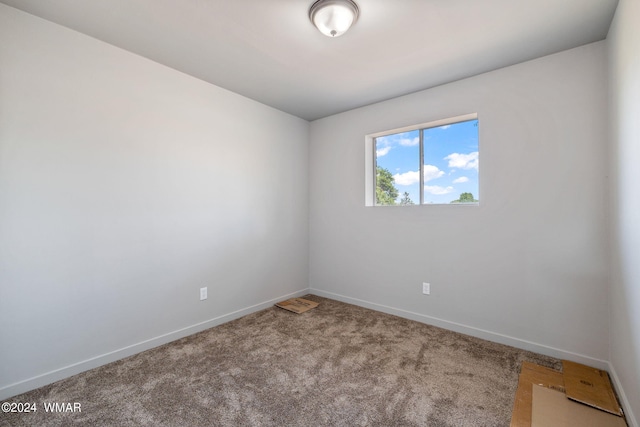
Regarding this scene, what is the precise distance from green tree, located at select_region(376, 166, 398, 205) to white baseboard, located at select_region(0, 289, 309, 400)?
205cm

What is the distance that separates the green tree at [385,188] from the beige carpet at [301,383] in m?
1.48

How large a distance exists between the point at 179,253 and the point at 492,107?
3.20m

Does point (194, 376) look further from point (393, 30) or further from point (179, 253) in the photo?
point (393, 30)

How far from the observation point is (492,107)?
2.58m

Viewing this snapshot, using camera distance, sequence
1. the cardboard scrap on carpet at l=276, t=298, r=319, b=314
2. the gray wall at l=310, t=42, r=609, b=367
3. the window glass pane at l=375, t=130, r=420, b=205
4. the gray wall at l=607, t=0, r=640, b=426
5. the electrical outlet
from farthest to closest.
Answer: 1. the cardboard scrap on carpet at l=276, t=298, r=319, b=314
2. the window glass pane at l=375, t=130, r=420, b=205
3. the electrical outlet
4. the gray wall at l=310, t=42, r=609, b=367
5. the gray wall at l=607, t=0, r=640, b=426

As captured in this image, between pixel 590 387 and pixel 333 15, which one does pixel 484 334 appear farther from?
pixel 333 15

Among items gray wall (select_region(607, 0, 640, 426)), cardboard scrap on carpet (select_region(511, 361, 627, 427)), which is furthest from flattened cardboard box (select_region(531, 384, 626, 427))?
gray wall (select_region(607, 0, 640, 426))

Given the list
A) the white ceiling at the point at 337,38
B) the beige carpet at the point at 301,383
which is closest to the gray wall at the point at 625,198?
the white ceiling at the point at 337,38

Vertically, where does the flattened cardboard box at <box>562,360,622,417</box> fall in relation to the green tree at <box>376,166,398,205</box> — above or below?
below

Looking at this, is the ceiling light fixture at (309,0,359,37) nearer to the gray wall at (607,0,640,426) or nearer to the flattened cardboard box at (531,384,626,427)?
the gray wall at (607,0,640,426)

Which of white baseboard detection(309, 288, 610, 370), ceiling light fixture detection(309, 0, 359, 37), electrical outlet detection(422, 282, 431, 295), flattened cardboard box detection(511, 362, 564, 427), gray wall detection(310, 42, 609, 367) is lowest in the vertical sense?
flattened cardboard box detection(511, 362, 564, 427)

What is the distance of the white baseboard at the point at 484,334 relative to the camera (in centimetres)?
216

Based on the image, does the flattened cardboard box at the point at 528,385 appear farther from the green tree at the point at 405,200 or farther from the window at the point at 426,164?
the green tree at the point at 405,200

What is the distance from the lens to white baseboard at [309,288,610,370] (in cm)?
216
